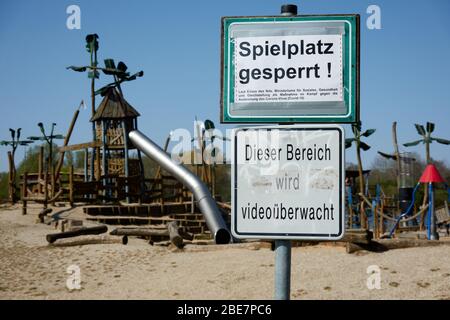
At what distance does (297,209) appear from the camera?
214cm

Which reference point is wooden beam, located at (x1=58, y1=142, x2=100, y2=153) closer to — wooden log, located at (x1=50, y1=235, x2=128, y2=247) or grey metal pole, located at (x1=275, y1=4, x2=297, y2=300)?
wooden log, located at (x1=50, y1=235, x2=128, y2=247)

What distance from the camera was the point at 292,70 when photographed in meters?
2.17

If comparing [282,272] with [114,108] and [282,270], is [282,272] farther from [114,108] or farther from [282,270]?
[114,108]

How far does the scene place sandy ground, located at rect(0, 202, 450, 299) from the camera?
29.5 feet

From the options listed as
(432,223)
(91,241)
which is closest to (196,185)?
(91,241)

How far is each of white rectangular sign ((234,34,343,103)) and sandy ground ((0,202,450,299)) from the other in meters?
6.94

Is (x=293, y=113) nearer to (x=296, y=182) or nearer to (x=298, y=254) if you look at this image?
(x=296, y=182)

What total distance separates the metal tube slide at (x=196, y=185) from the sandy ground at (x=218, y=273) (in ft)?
10.5


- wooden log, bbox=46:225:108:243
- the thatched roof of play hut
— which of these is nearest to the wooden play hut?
the thatched roof of play hut

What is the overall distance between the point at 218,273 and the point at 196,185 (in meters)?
9.68

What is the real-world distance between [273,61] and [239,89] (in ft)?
0.54

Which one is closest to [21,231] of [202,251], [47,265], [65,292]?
[47,265]

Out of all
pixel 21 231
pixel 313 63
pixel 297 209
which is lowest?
pixel 21 231

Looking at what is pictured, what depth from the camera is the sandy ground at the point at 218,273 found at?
354 inches
